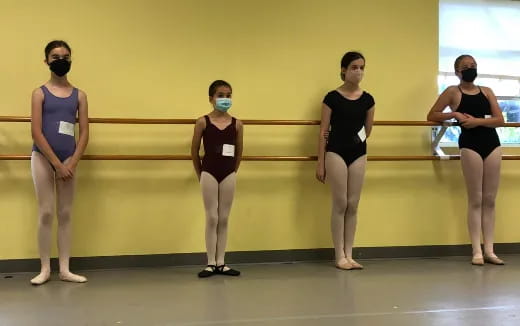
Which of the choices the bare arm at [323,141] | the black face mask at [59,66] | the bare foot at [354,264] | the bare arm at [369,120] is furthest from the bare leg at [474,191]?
the black face mask at [59,66]

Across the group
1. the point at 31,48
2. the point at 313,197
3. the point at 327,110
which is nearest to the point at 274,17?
the point at 327,110

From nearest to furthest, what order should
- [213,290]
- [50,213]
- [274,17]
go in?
[213,290], [50,213], [274,17]

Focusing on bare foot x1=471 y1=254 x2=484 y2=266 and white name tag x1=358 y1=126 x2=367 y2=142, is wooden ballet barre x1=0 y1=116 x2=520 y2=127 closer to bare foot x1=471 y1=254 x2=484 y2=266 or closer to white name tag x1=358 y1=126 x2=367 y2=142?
white name tag x1=358 y1=126 x2=367 y2=142

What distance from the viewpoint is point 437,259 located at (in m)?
3.26

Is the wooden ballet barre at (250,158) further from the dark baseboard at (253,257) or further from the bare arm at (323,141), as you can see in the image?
the dark baseboard at (253,257)

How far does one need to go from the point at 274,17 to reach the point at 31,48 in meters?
1.48

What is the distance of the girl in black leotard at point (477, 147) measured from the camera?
3092mm

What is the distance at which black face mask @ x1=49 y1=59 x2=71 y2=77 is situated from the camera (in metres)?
2.56

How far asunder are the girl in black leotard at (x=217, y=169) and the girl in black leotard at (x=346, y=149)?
574 mm

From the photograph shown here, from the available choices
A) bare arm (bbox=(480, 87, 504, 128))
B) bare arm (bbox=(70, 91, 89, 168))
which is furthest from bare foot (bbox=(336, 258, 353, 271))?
bare arm (bbox=(70, 91, 89, 168))

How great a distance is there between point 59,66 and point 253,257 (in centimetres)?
157

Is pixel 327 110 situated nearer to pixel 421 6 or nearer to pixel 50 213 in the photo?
pixel 421 6

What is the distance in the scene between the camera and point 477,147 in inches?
122

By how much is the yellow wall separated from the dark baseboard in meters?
0.04
